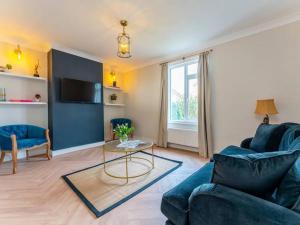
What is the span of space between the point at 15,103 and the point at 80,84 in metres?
1.37

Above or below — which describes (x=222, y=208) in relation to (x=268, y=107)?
below

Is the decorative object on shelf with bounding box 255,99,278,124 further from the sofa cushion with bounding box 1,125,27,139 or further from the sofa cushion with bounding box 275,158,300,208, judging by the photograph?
the sofa cushion with bounding box 1,125,27,139

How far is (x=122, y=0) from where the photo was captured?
2.13 meters

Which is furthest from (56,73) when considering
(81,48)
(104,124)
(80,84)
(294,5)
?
(294,5)

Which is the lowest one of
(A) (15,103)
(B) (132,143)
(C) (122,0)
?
(B) (132,143)

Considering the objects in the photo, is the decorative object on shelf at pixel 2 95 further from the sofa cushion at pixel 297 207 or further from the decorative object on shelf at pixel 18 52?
the sofa cushion at pixel 297 207

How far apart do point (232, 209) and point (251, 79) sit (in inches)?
112

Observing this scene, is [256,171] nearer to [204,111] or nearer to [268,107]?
[268,107]

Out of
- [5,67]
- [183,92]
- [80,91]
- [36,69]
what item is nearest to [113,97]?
[80,91]

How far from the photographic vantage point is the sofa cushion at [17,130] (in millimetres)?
3110

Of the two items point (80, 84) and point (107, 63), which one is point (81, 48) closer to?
point (80, 84)

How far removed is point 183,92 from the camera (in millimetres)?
4113

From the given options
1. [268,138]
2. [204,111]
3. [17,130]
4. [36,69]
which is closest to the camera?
[268,138]

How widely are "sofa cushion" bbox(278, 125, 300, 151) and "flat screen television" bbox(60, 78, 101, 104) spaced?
4.01 meters
